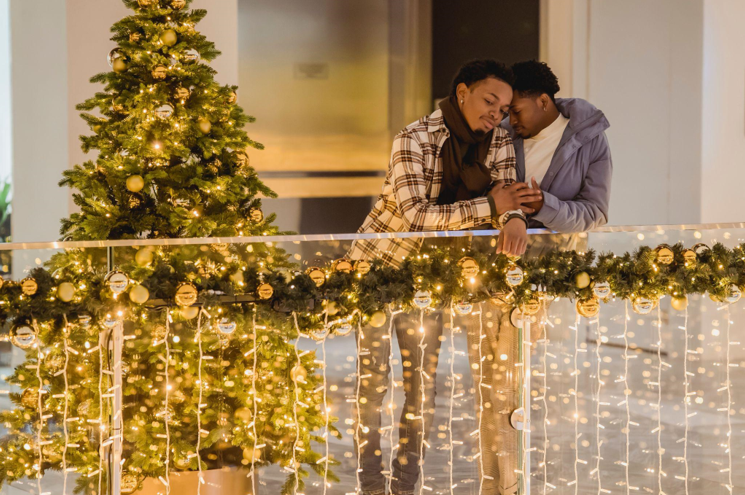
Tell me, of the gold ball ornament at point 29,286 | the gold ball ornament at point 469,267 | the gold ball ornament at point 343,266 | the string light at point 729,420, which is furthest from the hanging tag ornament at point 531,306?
the gold ball ornament at point 29,286

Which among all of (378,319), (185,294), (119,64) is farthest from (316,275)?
(119,64)

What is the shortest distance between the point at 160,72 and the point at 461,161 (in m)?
1.05

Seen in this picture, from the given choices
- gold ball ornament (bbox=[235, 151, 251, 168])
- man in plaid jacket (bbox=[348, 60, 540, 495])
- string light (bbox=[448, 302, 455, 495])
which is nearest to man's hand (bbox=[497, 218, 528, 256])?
man in plaid jacket (bbox=[348, 60, 540, 495])

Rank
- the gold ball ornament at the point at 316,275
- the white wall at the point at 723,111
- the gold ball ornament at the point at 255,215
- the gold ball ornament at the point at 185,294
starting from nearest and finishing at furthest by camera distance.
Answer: the gold ball ornament at the point at 185,294, the gold ball ornament at the point at 316,275, the gold ball ornament at the point at 255,215, the white wall at the point at 723,111

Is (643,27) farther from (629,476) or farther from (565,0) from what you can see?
(629,476)

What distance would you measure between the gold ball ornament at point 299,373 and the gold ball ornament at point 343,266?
0.30 meters

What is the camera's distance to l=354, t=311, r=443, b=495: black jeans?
216 cm

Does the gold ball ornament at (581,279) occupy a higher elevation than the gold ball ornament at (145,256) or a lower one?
lower

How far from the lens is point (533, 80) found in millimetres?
2574

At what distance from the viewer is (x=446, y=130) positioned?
2.41m

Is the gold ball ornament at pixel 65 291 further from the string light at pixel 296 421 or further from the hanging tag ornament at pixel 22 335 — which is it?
the string light at pixel 296 421

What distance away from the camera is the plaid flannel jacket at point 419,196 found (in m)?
2.27

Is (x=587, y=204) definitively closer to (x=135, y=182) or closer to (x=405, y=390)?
(x=405, y=390)

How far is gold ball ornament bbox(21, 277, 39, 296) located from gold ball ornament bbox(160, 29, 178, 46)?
1039 millimetres
